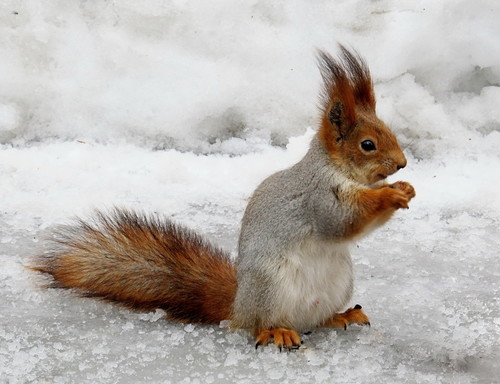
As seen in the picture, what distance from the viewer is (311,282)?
90.3 inches

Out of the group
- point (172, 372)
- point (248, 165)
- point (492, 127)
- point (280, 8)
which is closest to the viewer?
point (172, 372)

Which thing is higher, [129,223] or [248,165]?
[248,165]

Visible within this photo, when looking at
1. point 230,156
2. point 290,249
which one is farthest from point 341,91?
point 230,156

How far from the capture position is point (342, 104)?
2236 millimetres

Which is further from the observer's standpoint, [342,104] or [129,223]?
[129,223]

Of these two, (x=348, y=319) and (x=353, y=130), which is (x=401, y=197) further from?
(x=348, y=319)

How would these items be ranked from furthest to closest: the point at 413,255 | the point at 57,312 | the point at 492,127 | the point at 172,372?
the point at 492,127 → the point at 413,255 → the point at 57,312 → the point at 172,372

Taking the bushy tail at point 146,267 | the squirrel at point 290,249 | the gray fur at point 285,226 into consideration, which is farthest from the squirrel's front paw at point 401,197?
the bushy tail at point 146,267

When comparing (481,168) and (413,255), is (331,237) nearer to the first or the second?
(413,255)

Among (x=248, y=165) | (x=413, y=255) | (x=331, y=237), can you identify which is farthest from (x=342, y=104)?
(x=248, y=165)

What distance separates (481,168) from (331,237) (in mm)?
1469

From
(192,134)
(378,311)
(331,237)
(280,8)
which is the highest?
(280,8)

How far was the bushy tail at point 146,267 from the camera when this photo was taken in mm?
2443

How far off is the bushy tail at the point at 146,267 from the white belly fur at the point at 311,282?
19 centimetres
